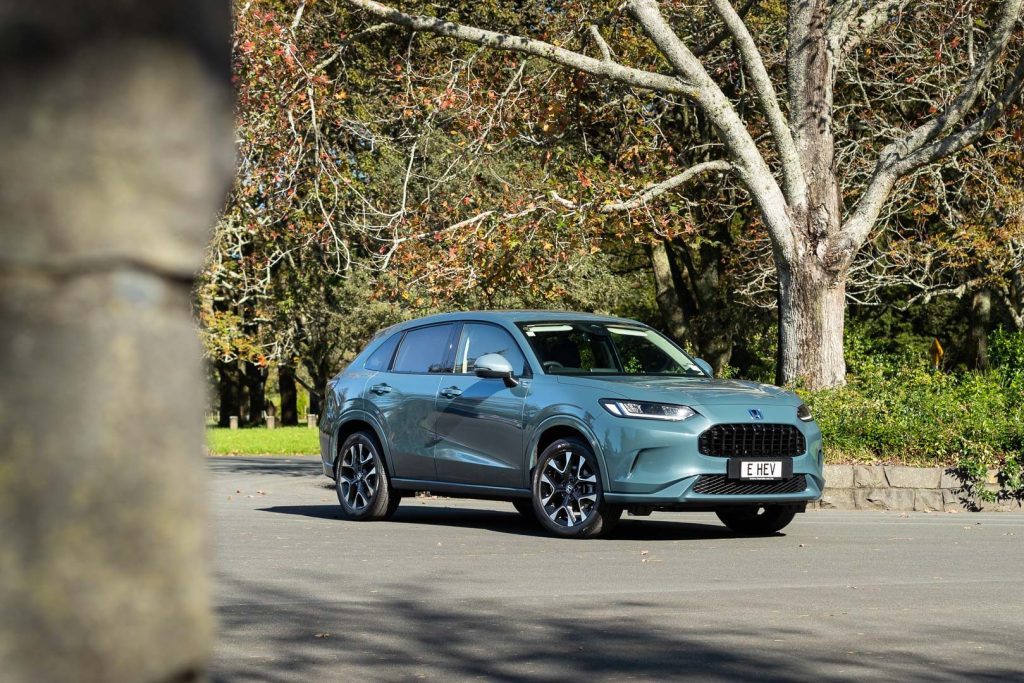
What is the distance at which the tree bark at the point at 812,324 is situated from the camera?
61.4 ft

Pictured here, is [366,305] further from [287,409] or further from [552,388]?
[552,388]

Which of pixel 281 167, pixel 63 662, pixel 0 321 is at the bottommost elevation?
pixel 63 662

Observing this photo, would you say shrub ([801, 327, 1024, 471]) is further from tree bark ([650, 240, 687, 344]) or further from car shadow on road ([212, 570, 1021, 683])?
tree bark ([650, 240, 687, 344])

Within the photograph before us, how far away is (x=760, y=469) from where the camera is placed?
38.9 ft

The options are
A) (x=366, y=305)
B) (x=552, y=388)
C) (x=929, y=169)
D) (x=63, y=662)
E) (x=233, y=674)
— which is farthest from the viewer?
(x=366, y=305)

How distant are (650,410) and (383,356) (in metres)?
3.45

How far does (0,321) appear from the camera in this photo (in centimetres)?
147

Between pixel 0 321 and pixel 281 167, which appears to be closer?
pixel 0 321

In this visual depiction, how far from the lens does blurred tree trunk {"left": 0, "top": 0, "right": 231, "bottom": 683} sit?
1.45 m

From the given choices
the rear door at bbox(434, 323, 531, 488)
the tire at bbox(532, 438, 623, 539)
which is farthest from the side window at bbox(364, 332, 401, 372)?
the tire at bbox(532, 438, 623, 539)


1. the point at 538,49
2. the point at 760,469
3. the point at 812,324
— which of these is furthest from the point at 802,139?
the point at 760,469

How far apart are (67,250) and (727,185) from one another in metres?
26.9

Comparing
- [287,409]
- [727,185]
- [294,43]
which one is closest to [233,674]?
[294,43]

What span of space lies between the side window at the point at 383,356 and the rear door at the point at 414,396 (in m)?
0.13
